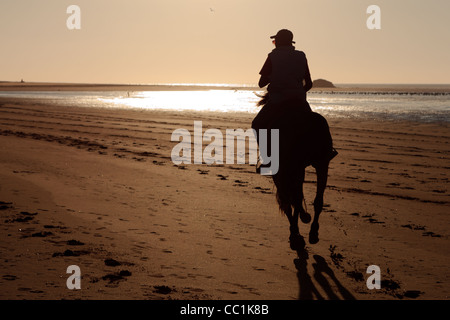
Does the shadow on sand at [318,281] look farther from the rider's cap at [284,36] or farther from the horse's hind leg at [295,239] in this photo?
the rider's cap at [284,36]

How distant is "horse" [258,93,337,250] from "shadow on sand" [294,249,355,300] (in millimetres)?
379

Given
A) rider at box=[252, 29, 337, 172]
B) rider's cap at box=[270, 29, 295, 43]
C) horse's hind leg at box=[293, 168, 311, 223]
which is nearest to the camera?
horse's hind leg at box=[293, 168, 311, 223]

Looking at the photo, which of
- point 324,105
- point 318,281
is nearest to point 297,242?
point 318,281

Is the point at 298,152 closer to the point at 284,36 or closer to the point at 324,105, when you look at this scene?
the point at 284,36

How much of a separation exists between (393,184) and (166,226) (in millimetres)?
6280

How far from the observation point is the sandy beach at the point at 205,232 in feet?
19.1

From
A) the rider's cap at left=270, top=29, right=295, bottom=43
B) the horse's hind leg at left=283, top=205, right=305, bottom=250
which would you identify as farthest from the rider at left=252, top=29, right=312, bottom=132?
the horse's hind leg at left=283, top=205, right=305, bottom=250

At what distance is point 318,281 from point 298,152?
1.80 metres

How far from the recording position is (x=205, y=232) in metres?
8.05

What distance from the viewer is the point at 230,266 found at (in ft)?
21.4

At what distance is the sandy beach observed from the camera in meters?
5.84

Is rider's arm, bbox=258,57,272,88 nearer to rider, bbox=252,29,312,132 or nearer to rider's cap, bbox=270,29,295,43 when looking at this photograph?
rider, bbox=252,29,312,132

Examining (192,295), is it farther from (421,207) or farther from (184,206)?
(421,207)
